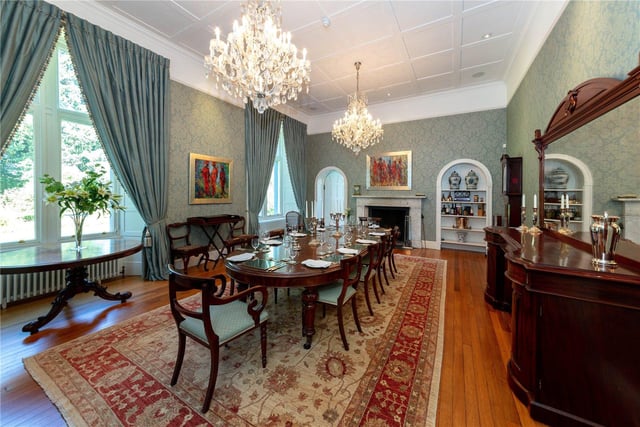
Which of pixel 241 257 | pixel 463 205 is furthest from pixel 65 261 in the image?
pixel 463 205

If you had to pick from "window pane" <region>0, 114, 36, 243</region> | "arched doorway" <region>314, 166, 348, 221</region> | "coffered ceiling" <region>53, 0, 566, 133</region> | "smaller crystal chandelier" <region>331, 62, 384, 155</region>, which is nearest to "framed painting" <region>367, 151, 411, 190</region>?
"arched doorway" <region>314, 166, 348, 221</region>

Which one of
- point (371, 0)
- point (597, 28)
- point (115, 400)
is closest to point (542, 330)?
point (597, 28)

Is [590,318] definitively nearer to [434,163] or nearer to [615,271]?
[615,271]

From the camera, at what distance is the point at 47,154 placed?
316 cm

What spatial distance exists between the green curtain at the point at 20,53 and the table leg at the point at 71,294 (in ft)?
4.98

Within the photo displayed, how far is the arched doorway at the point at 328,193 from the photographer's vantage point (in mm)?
8109

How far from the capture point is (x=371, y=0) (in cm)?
321

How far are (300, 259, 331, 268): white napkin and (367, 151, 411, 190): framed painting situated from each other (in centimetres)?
508

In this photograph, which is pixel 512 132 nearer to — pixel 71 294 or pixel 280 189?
pixel 280 189

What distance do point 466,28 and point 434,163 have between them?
3.05 meters

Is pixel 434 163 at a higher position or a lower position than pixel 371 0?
lower

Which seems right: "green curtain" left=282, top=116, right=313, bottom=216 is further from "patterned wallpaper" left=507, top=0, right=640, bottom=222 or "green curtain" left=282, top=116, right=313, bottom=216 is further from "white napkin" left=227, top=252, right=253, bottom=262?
"patterned wallpaper" left=507, top=0, right=640, bottom=222

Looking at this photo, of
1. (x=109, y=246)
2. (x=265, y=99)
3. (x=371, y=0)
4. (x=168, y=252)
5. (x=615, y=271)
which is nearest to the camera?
(x=615, y=271)

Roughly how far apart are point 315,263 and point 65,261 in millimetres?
2485
